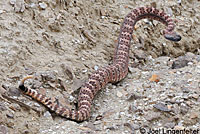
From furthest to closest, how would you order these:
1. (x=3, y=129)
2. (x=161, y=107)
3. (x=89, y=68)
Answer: (x=89, y=68), (x=161, y=107), (x=3, y=129)

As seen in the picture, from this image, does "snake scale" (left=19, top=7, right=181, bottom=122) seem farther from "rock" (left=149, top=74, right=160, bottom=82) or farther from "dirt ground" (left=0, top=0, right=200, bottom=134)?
"rock" (left=149, top=74, right=160, bottom=82)

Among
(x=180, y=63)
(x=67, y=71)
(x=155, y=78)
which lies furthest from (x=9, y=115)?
(x=180, y=63)

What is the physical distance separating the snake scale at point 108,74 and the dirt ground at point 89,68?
16 cm

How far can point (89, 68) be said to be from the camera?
8.75 m

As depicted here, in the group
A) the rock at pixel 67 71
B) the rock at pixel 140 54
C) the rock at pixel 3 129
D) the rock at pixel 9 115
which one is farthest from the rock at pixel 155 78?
the rock at pixel 3 129

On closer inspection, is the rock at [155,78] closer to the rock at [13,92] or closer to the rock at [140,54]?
the rock at [140,54]

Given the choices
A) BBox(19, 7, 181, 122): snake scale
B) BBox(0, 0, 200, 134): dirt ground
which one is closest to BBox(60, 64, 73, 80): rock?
BBox(0, 0, 200, 134): dirt ground

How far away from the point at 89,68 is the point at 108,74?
529mm

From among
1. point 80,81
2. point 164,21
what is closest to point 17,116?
point 80,81

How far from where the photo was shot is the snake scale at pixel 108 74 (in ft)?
22.9

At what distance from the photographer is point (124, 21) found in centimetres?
1026

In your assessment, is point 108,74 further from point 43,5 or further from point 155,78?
point 43,5

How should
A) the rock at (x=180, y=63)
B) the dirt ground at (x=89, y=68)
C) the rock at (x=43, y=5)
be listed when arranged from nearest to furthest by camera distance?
the dirt ground at (x=89, y=68) → the rock at (x=43, y=5) → the rock at (x=180, y=63)

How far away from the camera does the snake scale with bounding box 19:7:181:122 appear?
6992mm
